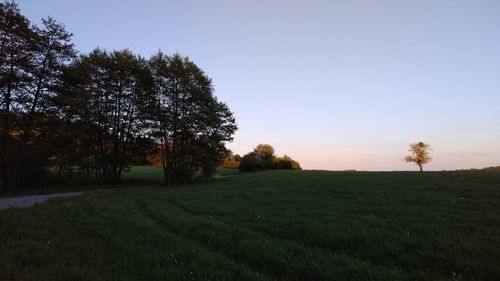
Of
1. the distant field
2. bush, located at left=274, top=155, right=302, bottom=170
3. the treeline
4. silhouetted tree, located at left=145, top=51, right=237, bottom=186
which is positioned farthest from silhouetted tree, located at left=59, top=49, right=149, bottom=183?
bush, located at left=274, top=155, right=302, bottom=170

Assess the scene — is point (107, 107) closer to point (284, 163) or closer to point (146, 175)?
point (146, 175)

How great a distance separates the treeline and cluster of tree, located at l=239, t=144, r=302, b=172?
792 inches

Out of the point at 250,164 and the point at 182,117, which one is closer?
the point at 182,117

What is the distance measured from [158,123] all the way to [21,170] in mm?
14483

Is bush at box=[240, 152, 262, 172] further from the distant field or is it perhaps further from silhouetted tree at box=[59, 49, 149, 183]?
the distant field

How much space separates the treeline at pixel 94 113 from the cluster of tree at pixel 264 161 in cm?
2011

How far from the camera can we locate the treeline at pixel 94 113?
2828 centimetres

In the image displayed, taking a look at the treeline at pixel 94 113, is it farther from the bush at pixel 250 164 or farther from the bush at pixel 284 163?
the bush at pixel 284 163

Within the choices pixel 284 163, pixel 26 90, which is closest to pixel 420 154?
pixel 284 163

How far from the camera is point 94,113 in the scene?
117 feet

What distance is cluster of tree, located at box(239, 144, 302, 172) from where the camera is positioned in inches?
2419

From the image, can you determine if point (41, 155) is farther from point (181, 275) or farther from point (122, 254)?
point (181, 275)

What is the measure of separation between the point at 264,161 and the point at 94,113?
3600 cm

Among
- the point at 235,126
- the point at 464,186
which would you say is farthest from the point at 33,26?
the point at 464,186
